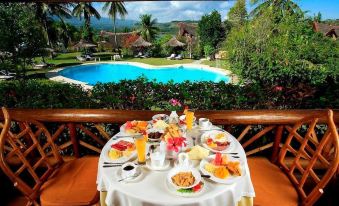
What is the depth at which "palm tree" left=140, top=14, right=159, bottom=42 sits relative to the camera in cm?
3225

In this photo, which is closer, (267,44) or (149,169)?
(149,169)

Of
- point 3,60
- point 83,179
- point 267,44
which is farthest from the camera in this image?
point 3,60

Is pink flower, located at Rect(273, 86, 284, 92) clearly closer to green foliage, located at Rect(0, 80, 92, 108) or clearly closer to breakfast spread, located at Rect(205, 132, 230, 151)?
breakfast spread, located at Rect(205, 132, 230, 151)

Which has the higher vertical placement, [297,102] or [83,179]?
[297,102]

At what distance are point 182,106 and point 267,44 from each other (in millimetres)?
10443

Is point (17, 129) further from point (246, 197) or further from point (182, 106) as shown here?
point (246, 197)

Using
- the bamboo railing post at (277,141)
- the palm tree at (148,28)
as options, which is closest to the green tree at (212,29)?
the palm tree at (148,28)

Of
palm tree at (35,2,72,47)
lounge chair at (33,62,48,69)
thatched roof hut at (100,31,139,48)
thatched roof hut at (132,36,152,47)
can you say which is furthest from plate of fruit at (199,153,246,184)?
thatched roof hut at (100,31,139,48)

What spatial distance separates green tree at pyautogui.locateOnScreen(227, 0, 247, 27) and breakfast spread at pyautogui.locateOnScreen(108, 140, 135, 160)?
2104 cm

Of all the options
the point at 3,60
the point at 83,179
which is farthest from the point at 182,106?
the point at 3,60

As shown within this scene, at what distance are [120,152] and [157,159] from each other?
0.90 feet

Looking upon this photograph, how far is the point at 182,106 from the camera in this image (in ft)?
10.9

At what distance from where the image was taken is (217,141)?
184 cm

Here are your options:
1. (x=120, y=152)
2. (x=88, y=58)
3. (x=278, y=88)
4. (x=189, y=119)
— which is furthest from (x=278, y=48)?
(x=88, y=58)
